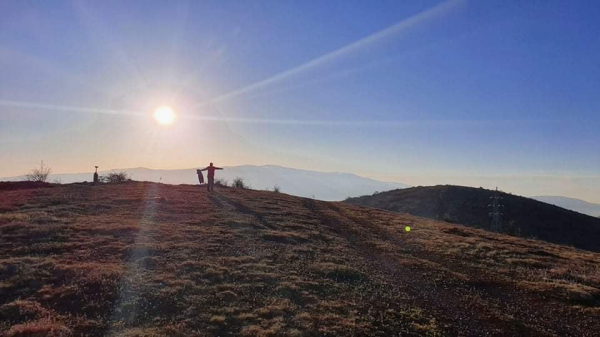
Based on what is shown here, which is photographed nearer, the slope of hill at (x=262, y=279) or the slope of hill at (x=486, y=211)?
the slope of hill at (x=262, y=279)

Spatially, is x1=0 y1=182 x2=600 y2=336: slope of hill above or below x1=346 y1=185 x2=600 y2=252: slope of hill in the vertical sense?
below

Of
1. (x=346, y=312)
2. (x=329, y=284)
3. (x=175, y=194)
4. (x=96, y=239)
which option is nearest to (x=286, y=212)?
(x=175, y=194)

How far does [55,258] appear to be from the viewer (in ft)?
40.9

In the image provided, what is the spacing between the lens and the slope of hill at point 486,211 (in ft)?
166

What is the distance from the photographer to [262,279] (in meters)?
11.6

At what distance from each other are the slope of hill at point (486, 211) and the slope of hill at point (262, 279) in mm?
33769

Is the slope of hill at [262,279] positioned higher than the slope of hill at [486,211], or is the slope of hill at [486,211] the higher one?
the slope of hill at [486,211]

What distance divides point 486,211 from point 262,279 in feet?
172

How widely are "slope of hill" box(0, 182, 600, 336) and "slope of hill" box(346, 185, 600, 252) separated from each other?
33.8 metres

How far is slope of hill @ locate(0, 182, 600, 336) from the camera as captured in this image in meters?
8.82

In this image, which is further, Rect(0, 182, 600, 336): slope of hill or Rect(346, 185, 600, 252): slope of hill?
Rect(346, 185, 600, 252): slope of hill

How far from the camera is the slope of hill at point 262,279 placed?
28.9 feet

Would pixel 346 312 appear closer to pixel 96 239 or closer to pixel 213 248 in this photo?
pixel 213 248

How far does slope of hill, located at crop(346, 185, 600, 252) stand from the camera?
50.6m
